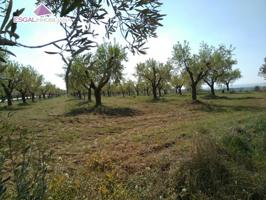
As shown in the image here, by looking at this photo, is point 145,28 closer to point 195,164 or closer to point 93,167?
point 195,164

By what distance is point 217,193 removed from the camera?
199 inches

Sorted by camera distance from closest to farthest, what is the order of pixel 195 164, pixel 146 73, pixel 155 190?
1. pixel 155 190
2. pixel 195 164
3. pixel 146 73

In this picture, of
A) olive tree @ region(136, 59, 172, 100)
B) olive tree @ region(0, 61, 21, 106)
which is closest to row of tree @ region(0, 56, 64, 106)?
olive tree @ region(0, 61, 21, 106)

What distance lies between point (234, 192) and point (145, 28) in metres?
3.83

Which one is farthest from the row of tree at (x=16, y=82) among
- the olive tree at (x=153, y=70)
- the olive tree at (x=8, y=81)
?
the olive tree at (x=153, y=70)

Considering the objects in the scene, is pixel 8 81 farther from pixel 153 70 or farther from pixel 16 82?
pixel 153 70

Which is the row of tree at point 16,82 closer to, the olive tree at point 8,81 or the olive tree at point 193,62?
the olive tree at point 8,81

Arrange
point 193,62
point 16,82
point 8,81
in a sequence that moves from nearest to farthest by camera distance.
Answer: point 8,81
point 16,82
point 193,62

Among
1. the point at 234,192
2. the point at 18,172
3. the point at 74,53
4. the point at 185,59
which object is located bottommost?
the point at 234,192

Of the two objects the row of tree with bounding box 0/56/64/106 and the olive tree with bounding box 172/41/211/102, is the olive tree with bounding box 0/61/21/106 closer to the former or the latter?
the row of tree with bounding box 0/56/64/106

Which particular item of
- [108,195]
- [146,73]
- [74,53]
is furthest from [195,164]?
[146,73]

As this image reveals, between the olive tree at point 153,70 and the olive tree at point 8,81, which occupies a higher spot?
the olive tree at point 153,70

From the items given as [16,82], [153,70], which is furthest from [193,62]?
[16,82]

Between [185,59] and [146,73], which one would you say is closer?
[185,59]
